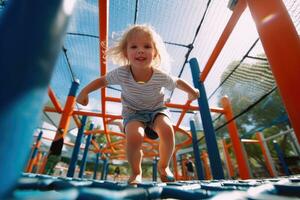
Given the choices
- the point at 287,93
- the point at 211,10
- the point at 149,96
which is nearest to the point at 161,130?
the point at 149,96

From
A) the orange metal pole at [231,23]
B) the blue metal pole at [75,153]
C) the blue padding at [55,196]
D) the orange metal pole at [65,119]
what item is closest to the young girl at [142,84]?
the orange metal pole at [231,23]

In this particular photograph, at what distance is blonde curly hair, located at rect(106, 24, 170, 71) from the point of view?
1382 mm

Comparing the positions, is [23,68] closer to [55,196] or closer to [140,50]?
[55,196]

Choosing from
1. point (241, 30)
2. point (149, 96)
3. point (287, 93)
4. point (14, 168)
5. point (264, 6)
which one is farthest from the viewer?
point (241, 30)

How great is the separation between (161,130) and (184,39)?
1.19 metres

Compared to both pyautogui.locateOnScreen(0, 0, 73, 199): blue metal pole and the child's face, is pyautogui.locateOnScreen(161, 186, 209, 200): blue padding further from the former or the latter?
the child's face

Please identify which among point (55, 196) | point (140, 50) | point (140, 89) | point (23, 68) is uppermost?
point (140, 50)

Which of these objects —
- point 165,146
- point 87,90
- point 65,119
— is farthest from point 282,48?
point 65,119

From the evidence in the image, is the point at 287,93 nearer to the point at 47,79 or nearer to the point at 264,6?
the point at 264,6

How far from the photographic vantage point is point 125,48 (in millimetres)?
1482

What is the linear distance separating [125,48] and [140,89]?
0.42 metres

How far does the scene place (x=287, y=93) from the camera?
2.12 feet

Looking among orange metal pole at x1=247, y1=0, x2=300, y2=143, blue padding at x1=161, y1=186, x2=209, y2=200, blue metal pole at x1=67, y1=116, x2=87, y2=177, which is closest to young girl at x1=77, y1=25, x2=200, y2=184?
orange metal pole at x1=247, y1=0, x2=300, y2=143

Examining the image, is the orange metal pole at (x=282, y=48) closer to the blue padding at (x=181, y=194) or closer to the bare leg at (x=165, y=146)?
the blue padding at (x=181, y=194)
